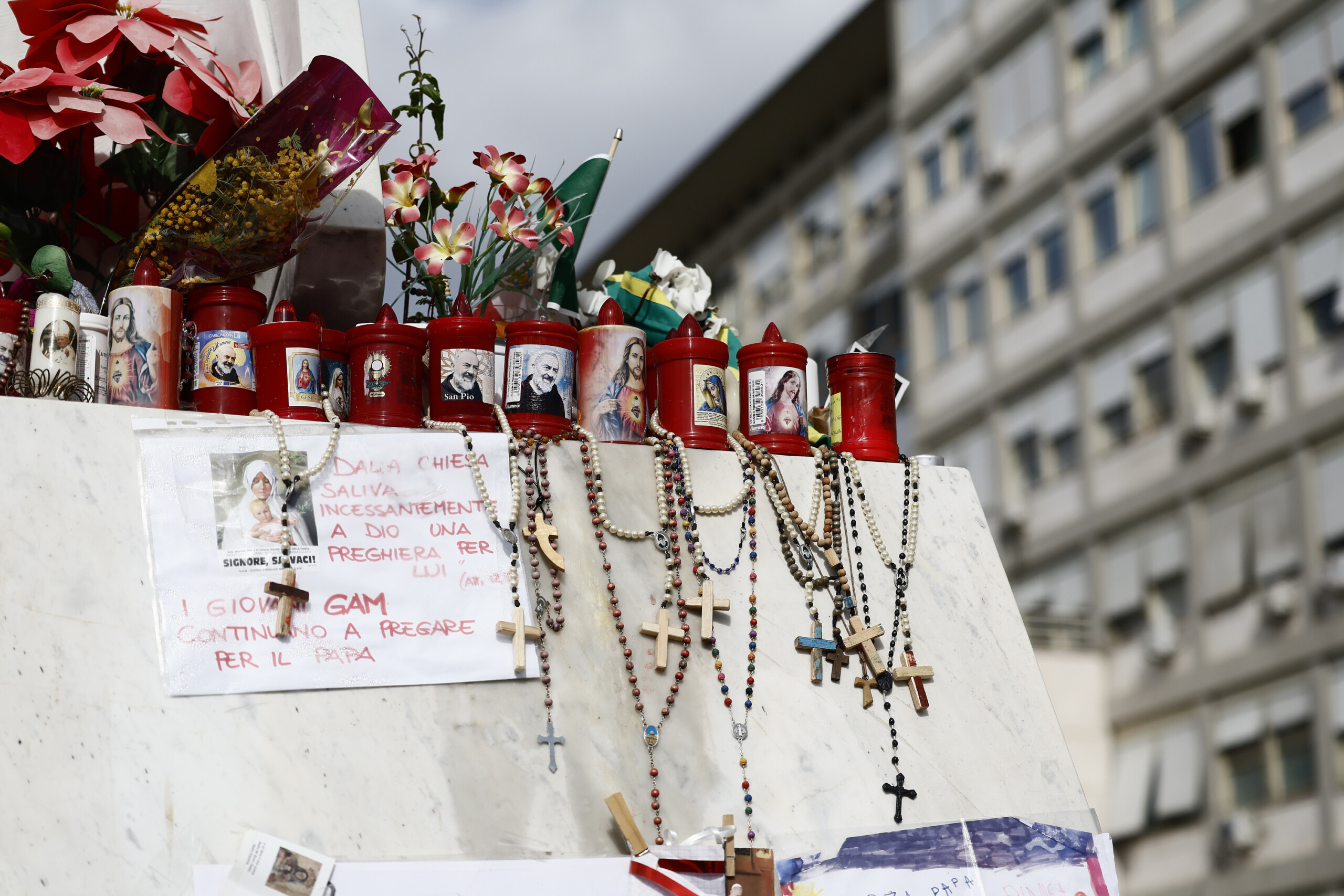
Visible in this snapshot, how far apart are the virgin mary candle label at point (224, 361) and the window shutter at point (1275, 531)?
11106mm

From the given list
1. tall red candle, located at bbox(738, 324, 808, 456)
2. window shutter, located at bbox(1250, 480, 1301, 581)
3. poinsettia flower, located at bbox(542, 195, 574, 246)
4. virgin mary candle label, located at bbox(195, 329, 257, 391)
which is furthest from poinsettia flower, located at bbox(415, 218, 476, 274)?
window shutter, located at bbox(1250, 480, 1301, 581)

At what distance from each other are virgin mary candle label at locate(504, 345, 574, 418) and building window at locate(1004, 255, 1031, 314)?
1323cm

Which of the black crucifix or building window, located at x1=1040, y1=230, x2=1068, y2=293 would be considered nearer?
the black crucifix

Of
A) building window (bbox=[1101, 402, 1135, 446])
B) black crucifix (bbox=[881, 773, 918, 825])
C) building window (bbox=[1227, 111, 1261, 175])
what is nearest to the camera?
black crucifix (bbox=[881, 773, 918, 825])

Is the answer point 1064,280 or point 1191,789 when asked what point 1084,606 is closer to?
point 1191,789

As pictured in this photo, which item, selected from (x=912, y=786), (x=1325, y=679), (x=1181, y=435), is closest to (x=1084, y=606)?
(x=1181, y=435)

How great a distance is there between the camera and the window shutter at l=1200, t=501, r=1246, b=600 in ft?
41.0

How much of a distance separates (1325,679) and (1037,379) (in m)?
4.26

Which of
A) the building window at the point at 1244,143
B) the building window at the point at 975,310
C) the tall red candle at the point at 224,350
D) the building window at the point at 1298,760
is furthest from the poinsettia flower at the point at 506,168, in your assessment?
the building window at the point at 975,310

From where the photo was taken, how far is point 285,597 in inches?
83.0

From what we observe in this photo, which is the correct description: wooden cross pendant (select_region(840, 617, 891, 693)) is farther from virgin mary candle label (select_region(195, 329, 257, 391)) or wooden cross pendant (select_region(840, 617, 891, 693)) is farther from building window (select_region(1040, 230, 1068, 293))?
building window (select_region(1040, 230, 1068, 293))

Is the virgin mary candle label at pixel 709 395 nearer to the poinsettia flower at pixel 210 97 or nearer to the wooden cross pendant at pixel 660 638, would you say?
A: the wooden cross pendant at pixel 660 638

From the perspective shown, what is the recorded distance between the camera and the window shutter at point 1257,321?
12.4 meters

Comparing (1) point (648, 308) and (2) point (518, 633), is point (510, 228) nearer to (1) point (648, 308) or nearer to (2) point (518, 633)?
(1) point (648, 308)
